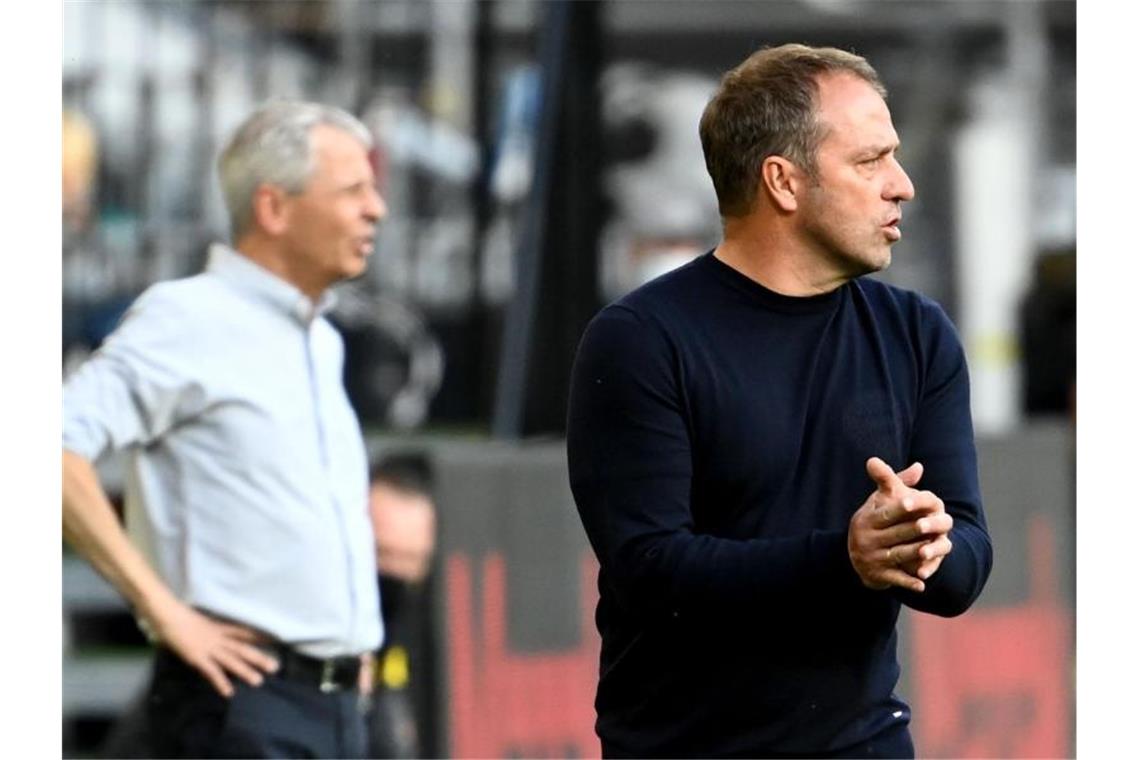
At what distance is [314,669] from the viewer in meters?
5.26

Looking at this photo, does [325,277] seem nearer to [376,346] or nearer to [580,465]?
[580,465]

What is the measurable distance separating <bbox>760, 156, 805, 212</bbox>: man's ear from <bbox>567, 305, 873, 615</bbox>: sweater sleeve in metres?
0.30

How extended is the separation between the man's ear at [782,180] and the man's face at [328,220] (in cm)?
182

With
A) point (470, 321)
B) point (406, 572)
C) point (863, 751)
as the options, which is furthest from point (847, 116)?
point (470, 321)

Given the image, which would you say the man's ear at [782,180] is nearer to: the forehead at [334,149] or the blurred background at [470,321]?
the forehead at [334,149]

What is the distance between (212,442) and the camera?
5.24 m

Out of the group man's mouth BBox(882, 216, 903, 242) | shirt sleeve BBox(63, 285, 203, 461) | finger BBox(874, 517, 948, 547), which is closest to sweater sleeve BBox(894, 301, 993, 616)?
man's mouth BBox(882, 216, 903, 242)

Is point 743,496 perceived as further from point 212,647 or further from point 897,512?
point 212,647

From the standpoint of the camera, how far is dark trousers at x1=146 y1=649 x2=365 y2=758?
5.18m

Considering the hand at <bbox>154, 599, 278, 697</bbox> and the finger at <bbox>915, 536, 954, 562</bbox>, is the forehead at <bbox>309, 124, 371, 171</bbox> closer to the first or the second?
the hand at <bbox>154, 599, 278, 697</bbox>

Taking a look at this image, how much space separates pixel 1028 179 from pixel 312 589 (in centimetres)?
1236

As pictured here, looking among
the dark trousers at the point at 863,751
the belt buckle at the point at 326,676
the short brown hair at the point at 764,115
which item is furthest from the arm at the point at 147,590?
the short brown hair at the point at 764,115

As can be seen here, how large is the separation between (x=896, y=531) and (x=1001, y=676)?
18.8 feet
